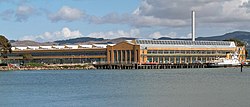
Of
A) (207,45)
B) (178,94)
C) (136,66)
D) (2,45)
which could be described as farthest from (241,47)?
(178,94)

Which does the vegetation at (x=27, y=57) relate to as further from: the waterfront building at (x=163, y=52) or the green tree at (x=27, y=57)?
the waterfront building at (x=163, y=52)

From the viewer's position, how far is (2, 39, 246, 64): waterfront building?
158 m

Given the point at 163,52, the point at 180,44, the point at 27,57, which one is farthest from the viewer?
the point at 27,57

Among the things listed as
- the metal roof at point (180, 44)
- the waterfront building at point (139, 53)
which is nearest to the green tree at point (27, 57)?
the waterfront building at point (139, 53)

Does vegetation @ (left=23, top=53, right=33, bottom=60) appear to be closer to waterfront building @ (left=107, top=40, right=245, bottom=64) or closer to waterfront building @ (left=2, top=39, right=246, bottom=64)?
waterfront building @ (left=2, top=39, right=246, bottom=64)

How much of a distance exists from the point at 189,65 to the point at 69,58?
134 feet

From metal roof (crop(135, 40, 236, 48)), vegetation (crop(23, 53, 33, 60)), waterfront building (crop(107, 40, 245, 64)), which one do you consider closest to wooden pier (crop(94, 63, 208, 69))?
waterfront building (crop(107, 40, 245, 64))

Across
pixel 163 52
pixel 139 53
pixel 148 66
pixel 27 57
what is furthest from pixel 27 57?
pixel 163 52

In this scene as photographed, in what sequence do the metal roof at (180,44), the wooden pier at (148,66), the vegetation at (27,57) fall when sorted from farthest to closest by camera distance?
the vegetation at (27,57) < the metal roof at (180,44) < the wooden pier at (148,66)

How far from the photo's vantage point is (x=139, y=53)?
156000mm

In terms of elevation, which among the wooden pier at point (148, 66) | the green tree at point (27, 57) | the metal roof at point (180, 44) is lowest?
the wooden pier at point (148, 66)

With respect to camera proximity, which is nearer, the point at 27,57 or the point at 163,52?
the point at 163,52

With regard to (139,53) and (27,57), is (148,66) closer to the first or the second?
(139,53)

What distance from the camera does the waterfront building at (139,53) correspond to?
158375mm
